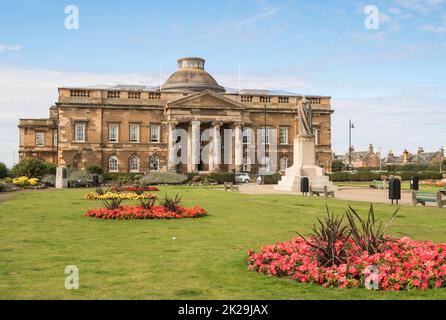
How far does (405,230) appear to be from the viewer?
1498cm

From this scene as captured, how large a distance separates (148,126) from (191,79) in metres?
11.0

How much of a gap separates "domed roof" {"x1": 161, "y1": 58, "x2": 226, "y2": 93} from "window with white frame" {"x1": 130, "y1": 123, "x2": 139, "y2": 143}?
30.4 feet

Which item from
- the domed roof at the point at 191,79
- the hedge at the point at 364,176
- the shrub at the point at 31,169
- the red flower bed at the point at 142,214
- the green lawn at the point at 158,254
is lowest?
the green lawn at the point at 158,254

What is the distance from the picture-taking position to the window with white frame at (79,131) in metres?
64.1

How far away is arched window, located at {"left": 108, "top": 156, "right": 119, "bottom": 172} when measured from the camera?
6525cm

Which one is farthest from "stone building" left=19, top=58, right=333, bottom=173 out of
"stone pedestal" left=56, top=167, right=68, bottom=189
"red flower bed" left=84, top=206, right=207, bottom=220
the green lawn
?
the green lawn

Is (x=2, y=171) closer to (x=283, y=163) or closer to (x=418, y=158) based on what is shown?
(x=283, y=163)

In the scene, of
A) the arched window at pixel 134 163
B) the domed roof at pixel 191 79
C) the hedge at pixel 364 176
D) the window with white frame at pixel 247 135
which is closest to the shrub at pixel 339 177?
the hedge at pixel 364 176

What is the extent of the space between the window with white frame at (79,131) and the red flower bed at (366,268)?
56905 mm

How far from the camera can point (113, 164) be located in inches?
2579

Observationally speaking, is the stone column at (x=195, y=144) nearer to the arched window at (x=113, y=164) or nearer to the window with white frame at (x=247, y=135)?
the window with white frame at (x=247, y=135)

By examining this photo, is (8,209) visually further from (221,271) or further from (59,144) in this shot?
(59,144)

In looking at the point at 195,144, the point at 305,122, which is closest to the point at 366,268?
the point at 305,122

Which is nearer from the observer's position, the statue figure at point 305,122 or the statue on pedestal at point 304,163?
the statue on pedestal at point 304,163
